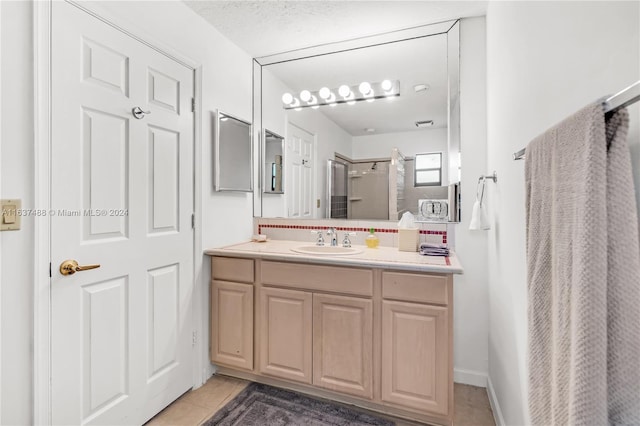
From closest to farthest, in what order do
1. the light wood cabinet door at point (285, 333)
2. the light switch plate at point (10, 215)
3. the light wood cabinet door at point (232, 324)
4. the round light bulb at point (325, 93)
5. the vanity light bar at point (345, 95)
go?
1. the light switch plate at point (10, 215)
2. the light wood cabinet door at point (285, 333)
3. the light wood cabinet door at point (232, 324)
4. the vanity light bar at point (345, 95)
5. the round light bulb at point (325, 93)

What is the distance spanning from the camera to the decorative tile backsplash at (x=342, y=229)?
7.14ft

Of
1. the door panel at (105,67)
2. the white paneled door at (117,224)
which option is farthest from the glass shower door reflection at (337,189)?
the door panel at (105,67)

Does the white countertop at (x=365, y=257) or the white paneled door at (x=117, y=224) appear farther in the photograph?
the white countertop at (x=365, y=257)

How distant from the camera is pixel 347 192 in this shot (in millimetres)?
2369

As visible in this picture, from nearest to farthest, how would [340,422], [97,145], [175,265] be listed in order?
[97,145], [340,422], [175,265]

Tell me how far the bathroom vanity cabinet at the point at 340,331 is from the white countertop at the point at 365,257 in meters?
0.03

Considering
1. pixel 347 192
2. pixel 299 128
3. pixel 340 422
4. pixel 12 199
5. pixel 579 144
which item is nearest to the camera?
pixel 579 144

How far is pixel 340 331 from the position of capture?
1783 mm

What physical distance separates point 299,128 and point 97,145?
147 centimetres

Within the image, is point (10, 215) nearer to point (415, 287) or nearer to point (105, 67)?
point (105, 67)

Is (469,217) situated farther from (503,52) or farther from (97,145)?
(97,145)

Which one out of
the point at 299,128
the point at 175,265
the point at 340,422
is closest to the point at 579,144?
the point at 340,422

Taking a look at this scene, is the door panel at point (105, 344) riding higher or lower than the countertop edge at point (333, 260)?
lower

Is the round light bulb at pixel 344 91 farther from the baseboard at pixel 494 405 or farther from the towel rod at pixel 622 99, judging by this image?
the baseboard at pixel 494 405
